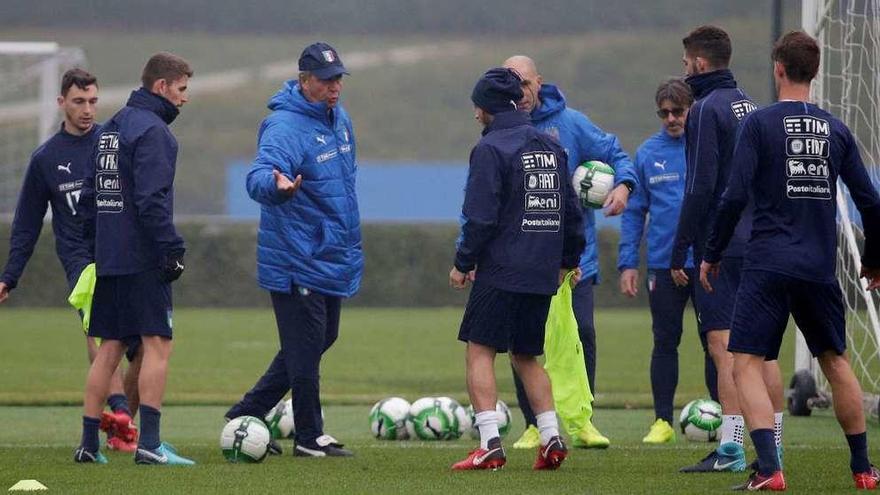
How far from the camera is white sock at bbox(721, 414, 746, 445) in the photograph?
27.3ft

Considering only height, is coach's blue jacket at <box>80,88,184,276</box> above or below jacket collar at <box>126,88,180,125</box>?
below

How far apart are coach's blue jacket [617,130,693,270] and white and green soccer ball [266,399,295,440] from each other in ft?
7.66

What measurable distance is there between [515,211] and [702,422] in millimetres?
2665

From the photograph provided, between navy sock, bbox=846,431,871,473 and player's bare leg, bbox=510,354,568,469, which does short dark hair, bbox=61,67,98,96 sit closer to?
player's bare leg, bbox=510,354,568,469

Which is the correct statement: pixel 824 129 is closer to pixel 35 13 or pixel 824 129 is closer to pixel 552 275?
pixel 552 275

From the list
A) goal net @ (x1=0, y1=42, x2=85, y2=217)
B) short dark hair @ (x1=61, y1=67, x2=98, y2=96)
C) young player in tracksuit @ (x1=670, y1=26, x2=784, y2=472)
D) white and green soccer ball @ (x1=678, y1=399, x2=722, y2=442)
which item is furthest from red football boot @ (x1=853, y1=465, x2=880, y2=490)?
goal net @ (x1=0, y1=42, x2=85, y2=217)

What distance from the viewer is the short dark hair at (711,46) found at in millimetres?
8461

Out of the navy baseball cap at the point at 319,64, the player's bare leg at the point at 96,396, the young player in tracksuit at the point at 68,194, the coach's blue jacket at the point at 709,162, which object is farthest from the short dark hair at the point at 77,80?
the coach's blue jacket at the point at 709,162

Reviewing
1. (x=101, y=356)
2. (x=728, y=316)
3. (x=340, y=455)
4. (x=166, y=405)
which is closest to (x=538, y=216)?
(x=728, y=316)

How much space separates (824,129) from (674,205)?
3501 mm

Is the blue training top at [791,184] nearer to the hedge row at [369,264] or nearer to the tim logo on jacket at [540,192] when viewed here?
the tim logo on jacket at [540,192]

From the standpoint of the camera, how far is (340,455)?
360 inches

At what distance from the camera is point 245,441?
8.73 metres

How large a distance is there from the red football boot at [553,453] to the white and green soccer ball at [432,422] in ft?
6.70
